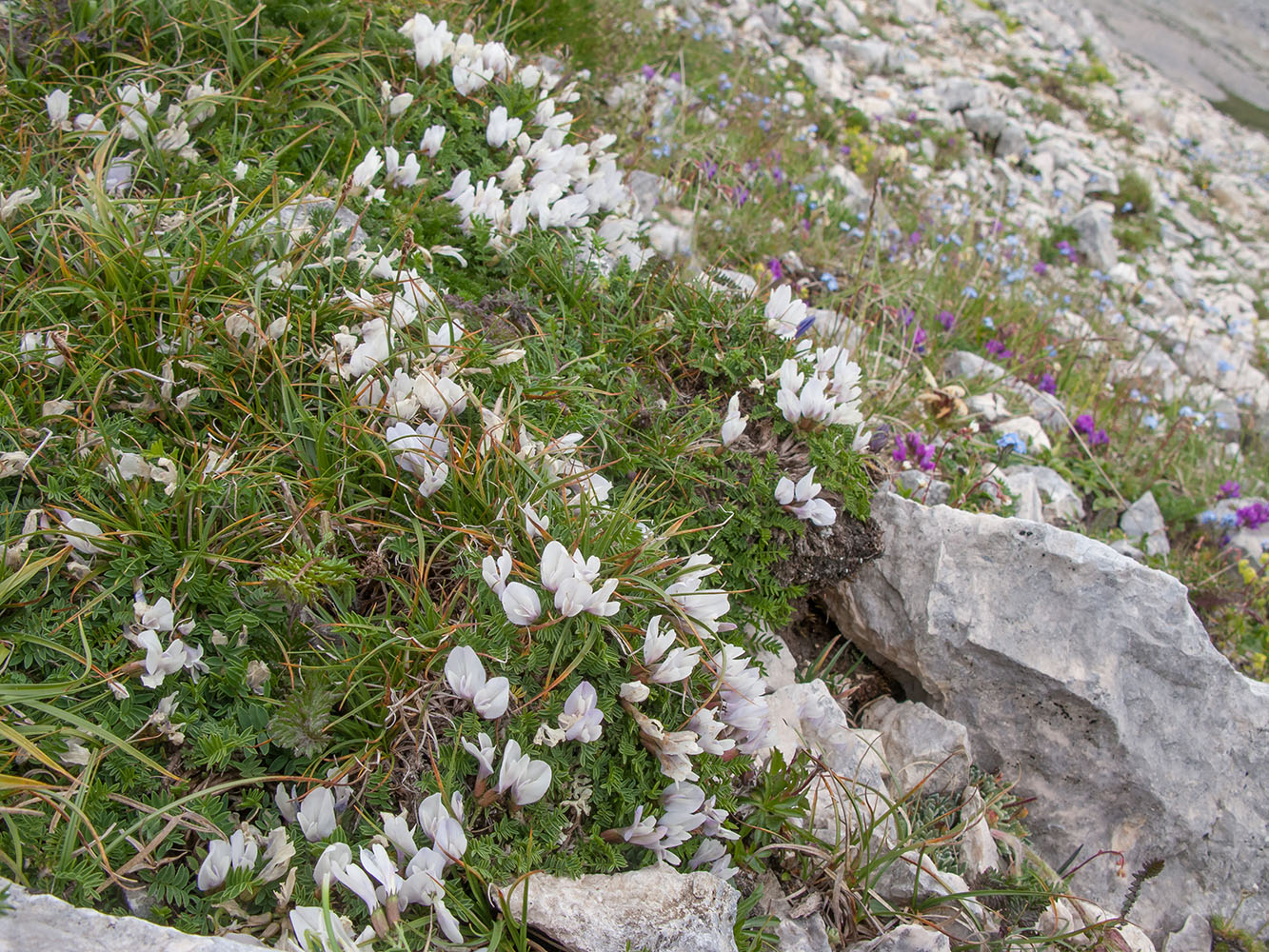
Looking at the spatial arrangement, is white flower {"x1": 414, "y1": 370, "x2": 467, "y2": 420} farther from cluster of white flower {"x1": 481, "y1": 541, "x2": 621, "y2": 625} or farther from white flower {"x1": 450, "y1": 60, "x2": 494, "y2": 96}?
white flower {"x1": 450, "y1": 60, "x2": 494, "y2": 96}

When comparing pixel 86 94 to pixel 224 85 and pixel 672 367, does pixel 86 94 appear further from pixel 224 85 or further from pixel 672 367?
pixel 672 367

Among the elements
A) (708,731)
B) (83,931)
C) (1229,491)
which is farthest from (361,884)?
(1229,491)

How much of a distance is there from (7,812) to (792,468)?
9.06 ft

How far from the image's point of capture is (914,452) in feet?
14.9

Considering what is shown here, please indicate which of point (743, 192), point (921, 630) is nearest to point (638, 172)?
point (743, 192)

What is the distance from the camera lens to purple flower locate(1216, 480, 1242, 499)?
566 centimetres

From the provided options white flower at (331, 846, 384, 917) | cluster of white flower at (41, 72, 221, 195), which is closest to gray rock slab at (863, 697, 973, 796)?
white flower at (331, 846, 384, 917)

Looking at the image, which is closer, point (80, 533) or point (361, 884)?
point (361, 884)

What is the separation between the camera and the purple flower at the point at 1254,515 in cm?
545

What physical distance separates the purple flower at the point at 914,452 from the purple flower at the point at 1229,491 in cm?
260

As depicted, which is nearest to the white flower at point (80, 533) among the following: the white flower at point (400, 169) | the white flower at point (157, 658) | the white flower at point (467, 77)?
the white flower at point (157, 658)

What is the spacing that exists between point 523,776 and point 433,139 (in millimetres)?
3030

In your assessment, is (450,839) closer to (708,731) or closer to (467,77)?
(708,731)

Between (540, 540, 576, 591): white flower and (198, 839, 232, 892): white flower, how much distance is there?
41.6 inches
